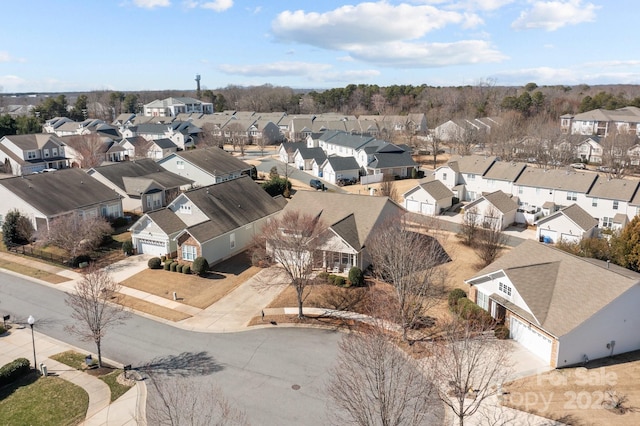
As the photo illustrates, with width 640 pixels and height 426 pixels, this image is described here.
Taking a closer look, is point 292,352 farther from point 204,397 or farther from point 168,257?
point 168,257

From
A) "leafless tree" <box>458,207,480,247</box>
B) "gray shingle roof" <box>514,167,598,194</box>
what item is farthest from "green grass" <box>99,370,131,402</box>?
"gray shingle roof" <box>514,167,598,194</box>

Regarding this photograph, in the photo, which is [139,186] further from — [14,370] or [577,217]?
[577,217]

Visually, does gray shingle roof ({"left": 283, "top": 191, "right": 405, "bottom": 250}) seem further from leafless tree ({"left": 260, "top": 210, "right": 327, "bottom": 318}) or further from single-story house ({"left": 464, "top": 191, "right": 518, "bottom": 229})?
single-story house ({"left": 464, "top": 191, "right": 518, "bottom": 229})

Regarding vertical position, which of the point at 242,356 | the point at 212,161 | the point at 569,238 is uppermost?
the point at 212,161

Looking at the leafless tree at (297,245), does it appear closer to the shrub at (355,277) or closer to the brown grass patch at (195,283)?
the shrub at (355,277)

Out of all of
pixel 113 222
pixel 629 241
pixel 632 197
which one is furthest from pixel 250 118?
pixel 629 241

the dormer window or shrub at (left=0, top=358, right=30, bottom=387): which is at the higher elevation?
the dormer window

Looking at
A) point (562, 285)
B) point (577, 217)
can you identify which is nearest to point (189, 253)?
point (562, 285)
